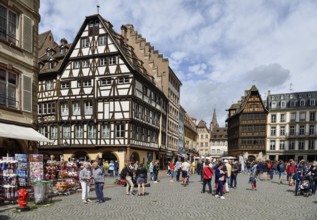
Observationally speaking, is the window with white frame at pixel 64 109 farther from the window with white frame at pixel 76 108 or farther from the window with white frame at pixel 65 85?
the window with white frame at pixel 65 85

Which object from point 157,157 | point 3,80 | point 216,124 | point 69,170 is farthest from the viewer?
point 216,124

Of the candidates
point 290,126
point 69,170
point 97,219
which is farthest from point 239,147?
point 97,219

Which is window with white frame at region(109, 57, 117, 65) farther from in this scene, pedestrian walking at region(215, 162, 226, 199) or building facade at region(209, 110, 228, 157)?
building facade at region(209, 110, 228, 157)

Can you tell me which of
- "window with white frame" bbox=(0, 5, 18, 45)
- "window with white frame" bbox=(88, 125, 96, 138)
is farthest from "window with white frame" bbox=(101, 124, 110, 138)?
"window with white frame" bbox=(0, 5, 18, 45)

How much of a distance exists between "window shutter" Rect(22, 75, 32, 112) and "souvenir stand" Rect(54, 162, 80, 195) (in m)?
3.65

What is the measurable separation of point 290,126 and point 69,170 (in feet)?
183

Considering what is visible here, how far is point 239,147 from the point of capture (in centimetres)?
6194

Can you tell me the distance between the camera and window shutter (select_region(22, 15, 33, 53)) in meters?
14.5

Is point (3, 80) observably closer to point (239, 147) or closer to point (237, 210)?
point (237, 210)

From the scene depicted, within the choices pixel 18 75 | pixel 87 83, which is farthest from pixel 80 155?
pixel 18 75

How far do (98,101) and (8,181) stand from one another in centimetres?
Result: 2038

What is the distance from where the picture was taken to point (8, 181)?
10922mm

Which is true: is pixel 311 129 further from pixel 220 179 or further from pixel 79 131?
pixel 220 179

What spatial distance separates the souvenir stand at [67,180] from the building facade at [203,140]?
88289 mm
